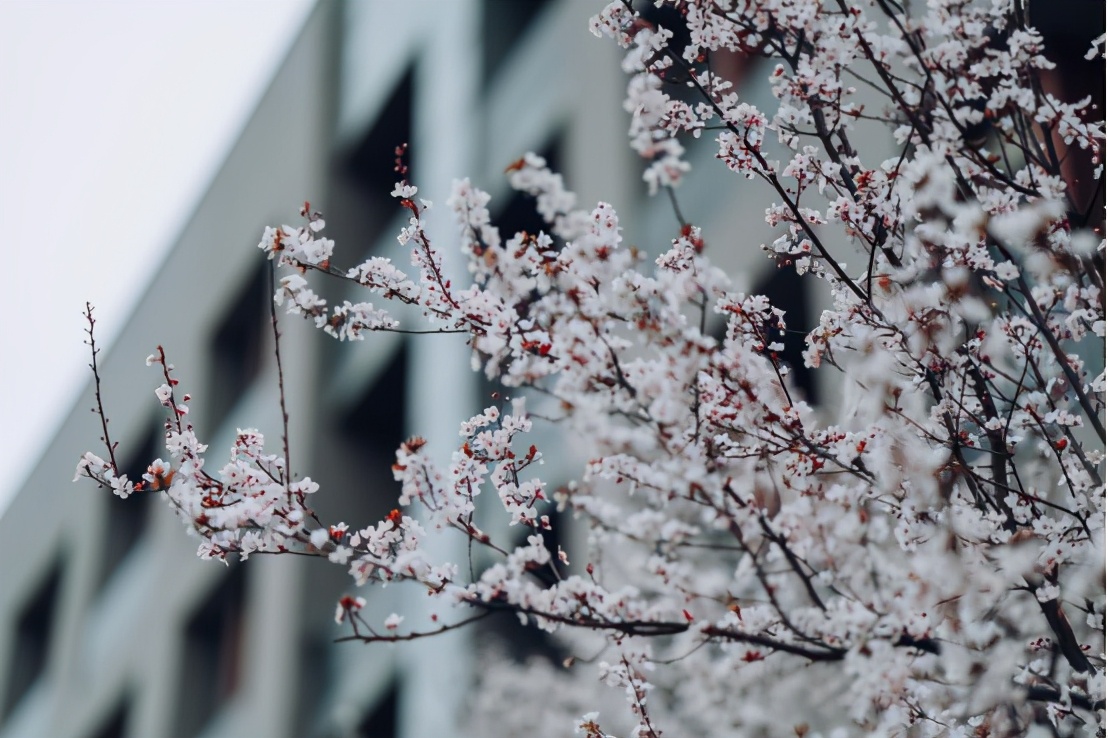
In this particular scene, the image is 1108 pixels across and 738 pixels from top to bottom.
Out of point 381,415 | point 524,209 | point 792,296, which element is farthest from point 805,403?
point 381,415

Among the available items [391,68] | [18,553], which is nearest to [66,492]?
[18,553]

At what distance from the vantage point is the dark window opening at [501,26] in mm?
13203

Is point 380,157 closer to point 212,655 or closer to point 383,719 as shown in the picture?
point 212,655

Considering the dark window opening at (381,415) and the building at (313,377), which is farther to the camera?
the dark window opening at (381,415)

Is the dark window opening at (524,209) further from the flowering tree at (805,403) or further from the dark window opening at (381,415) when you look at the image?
the flowering tree at (805,403)

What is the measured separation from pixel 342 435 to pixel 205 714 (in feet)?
13.5

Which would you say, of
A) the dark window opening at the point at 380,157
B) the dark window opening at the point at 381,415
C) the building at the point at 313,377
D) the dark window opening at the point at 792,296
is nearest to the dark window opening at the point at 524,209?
the building at the point at 313,377

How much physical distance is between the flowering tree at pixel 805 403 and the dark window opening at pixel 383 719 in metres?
9.57

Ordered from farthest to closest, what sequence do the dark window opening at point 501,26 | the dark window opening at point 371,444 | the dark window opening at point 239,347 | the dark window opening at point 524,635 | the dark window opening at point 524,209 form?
the dark window opening at point 239,347 < the dark window opening at point 371,444 < the dark window opening at point 501,26 < the dark window opening at point 524,209 < the dark window opening at point 524,635

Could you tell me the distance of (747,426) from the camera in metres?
2.93

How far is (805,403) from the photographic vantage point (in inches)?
120

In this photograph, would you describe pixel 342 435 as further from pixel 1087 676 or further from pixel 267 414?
pixel 1087 676

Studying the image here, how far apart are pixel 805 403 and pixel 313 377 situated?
465 inches

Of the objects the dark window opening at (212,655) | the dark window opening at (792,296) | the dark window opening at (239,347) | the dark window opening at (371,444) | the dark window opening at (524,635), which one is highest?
the dark window opening at (239,347)
